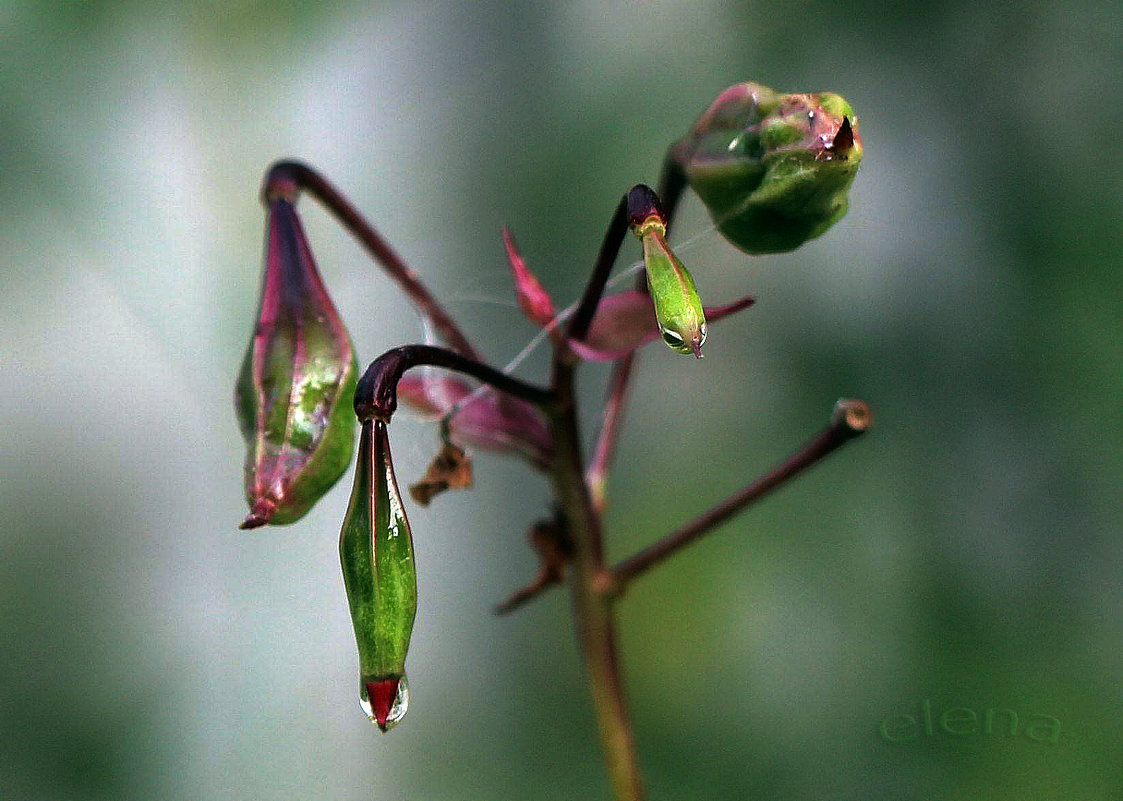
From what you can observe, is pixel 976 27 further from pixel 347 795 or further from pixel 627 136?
pixel 347 795

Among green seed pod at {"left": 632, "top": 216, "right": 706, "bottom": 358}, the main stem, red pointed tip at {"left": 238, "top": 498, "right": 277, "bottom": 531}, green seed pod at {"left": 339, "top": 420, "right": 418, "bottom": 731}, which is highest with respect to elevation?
green seed pod at {"left": 632, "top": 216, "right": 706, "bottom": 358}

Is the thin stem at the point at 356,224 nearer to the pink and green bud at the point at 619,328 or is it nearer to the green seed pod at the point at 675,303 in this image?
the pink and green bud at the point at 619,328

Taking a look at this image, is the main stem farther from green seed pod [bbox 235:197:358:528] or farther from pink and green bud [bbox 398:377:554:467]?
green seed pod [bbox 235:197:358:528]

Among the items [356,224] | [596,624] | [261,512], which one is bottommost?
[596,624]

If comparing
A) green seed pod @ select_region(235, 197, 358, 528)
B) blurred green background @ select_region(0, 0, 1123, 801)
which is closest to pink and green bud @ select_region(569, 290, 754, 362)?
green seed pod @ select_region(235, 197, 358, 528)

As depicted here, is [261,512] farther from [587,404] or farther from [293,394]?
[587,404]

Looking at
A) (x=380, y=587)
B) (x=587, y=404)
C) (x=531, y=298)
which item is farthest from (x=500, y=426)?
(x=587, y=404)

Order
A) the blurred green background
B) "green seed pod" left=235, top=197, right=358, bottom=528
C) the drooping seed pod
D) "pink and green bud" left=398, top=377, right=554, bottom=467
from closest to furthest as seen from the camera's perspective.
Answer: the drooping seed pod, "green seed pod" left=235, top=197, right=358, bottom=528, "pink and green bud" left=398, top=377, right=554, bottom=467, the blurred green background

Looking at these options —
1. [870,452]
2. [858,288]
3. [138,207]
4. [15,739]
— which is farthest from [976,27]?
[15,739]
